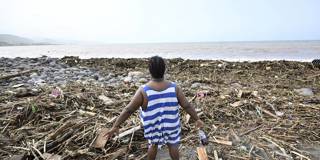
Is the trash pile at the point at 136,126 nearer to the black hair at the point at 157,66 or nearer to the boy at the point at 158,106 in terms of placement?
the boy at the point at 158,106

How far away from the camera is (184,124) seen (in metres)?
5.32

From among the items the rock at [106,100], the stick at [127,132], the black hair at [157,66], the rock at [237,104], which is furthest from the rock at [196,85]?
the black hair at [157,66]

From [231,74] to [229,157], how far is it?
28.1 feet

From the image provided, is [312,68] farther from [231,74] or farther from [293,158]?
[293,158]

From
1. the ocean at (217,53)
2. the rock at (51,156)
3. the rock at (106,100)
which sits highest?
the rock at (106,100)

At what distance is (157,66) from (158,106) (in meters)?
0.45

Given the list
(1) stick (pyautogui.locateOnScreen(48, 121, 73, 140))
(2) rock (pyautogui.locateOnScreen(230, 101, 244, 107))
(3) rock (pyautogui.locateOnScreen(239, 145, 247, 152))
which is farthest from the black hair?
(2) rock (pyautogui.locateOnScreen(230, 101, 244, 107))

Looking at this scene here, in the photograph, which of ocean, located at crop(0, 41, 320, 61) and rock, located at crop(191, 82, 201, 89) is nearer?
rock, located at crop(191, 82, 201, 89)

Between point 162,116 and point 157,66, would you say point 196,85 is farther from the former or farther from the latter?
point 157,66

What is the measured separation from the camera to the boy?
350 cm

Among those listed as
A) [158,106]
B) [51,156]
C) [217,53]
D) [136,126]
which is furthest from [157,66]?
[217,53]

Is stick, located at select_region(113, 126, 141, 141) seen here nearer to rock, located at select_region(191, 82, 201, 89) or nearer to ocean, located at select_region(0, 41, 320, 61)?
rock, located at select_region(191, 82, 201, 89)

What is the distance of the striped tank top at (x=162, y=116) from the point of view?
353 centimetres

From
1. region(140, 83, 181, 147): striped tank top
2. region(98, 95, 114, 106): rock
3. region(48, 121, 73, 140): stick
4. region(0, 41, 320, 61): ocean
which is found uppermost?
region(140, 83, 181, 147): striped tank top
